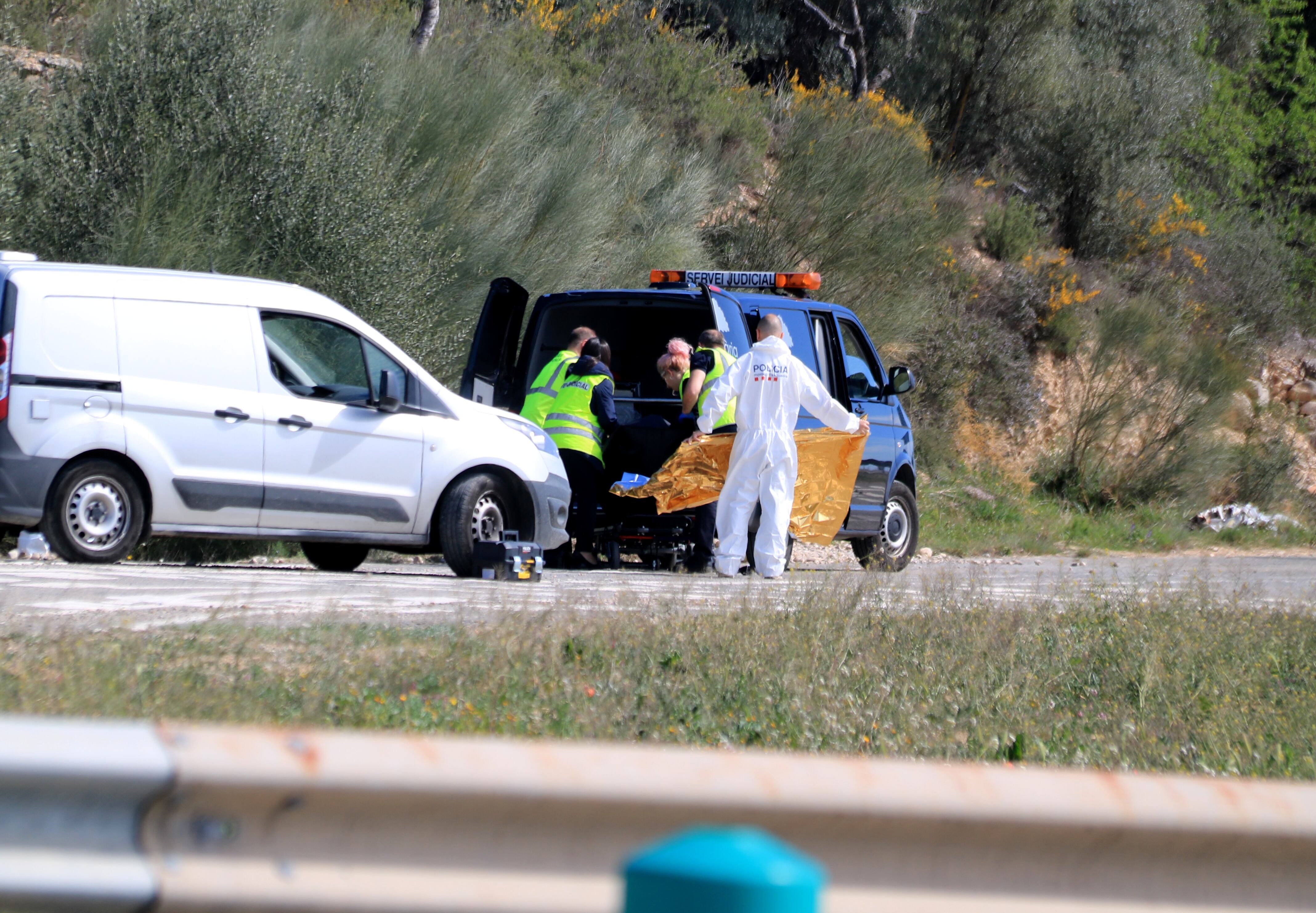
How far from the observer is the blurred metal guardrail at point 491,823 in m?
1.81

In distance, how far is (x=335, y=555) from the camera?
10.8 metres

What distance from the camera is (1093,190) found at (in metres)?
30.0

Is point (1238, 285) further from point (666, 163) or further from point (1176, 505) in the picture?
point (666, 163)

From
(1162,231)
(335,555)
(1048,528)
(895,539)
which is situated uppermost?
(1162,231)

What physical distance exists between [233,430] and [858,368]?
5512mm

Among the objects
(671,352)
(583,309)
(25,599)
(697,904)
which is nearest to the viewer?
(697,904)

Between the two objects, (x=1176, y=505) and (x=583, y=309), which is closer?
(x=583, y=309)

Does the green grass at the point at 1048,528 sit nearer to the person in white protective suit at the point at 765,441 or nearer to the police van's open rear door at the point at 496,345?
the person in white protective suit at the point at 765,441

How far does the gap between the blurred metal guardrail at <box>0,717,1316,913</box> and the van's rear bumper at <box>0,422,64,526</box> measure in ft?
22.6

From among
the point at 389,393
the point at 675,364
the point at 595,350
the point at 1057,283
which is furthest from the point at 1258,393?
the point at 389,393

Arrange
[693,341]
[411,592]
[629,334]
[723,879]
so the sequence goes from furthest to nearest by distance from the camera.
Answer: [693,341]
[629,334]
[411,592]
[723,879]

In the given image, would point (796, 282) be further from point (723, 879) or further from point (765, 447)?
point (723, 879)

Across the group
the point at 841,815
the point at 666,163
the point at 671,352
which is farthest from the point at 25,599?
the point at 666,163

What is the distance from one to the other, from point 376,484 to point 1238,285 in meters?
25.6
